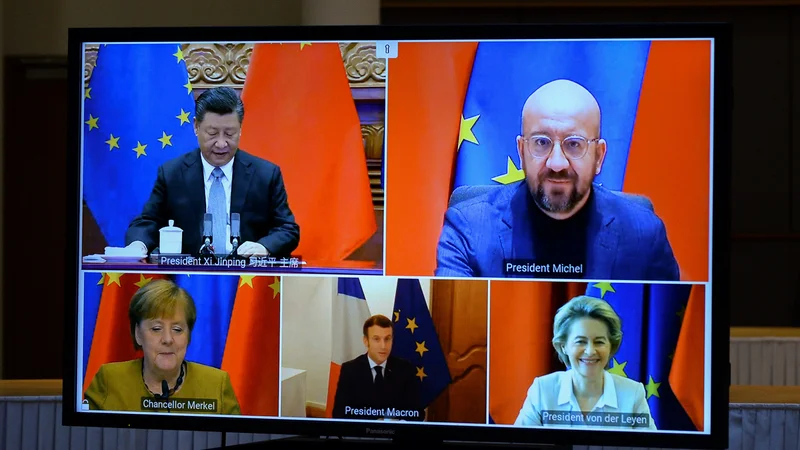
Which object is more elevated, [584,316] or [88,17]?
[88,17]

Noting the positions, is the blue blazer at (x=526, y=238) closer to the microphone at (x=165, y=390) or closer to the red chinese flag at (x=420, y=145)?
the red chinese flag at (x=420, y=145)

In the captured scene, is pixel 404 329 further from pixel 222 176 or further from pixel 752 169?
pixel 752 169

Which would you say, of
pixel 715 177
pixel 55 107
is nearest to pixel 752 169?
pixel 55 107

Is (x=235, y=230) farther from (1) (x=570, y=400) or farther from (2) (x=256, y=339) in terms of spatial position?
(1) (x=570, y=400)

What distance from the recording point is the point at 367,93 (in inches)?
70.1

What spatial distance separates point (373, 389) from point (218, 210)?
43 centimetres

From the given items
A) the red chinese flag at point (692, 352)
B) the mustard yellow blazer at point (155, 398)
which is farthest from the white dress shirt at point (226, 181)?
the red chinese flag at point (692, 352)

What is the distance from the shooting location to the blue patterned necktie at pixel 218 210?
1.80 metres

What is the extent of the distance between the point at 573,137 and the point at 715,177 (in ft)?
0.82

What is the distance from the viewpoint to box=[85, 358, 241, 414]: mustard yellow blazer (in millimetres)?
1813

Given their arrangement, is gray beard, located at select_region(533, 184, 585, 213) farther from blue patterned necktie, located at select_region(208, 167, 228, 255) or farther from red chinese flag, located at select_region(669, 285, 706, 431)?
blue patterned necktie, located at select_region(208, 167, 228, 255)

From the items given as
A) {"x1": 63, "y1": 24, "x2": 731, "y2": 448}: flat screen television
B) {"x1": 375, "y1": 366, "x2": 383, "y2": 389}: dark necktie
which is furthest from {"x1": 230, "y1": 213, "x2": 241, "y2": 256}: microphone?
{"x1": 375, "y1": 366, "x2": 383, "y2": 389}: dark necktie

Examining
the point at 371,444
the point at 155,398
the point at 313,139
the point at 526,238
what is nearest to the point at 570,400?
the point at 526,238

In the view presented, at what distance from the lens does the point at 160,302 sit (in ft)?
5.99
